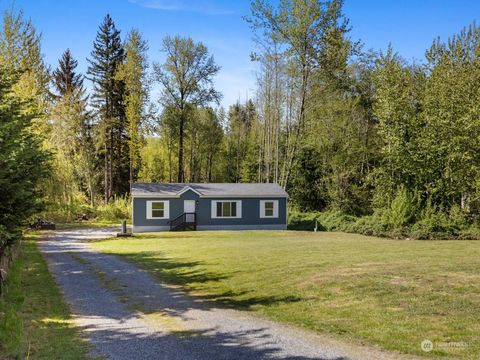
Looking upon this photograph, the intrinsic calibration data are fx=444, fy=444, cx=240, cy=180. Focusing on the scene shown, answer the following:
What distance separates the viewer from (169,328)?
8.34 metres

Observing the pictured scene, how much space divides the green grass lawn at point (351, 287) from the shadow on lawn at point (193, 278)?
0.03m

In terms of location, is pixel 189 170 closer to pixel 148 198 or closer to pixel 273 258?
pixel 148 198

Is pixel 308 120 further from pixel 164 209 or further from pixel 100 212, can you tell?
pixel 100 212

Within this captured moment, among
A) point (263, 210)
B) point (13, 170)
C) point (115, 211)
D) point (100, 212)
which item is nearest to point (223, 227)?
point (263, 210)

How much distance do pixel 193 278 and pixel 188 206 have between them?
19136 mm

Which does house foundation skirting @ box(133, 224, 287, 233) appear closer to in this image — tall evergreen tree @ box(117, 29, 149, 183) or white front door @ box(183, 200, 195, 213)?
white front door @ box(183, 200, 195, 213)

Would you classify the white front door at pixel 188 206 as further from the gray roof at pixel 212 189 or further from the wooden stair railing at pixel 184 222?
the gray roof at pixel 212 189

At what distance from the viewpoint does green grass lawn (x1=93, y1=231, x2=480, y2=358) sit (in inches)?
308

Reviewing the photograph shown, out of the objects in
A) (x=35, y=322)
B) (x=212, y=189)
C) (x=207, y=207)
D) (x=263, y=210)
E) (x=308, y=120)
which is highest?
(x=308, y=120)

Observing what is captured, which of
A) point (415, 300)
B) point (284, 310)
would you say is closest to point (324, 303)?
point (284, 310)

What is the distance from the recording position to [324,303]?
988 cm

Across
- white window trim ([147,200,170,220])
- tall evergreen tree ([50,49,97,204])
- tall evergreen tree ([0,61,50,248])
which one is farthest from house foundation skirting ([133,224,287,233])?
tall evergreen tree ([0,61,50,248])

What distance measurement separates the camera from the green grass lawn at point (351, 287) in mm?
7824

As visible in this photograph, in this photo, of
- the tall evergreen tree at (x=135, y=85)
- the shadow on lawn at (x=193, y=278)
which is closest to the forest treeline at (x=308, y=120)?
the tall evergreen tree at (x=135, y=85)
